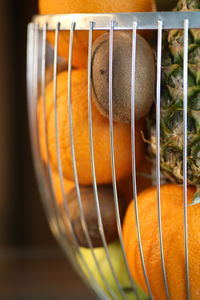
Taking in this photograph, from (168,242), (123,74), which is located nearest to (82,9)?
(123,74)

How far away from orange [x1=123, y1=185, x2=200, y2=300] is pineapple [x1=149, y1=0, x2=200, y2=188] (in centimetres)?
2

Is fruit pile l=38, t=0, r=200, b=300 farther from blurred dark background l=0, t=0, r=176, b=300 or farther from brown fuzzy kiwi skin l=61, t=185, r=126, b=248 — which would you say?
blurred dark background l=0, t=0, r=176, b=300

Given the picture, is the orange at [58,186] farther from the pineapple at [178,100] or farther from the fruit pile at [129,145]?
the pineapple at [178,100]

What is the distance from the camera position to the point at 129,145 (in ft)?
1.22

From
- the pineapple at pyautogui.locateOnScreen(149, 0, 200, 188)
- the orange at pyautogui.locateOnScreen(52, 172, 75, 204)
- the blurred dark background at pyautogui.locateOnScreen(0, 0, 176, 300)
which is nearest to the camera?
the pineapple at pyautogui.locateOnScreen(149, 0, 200, 188)

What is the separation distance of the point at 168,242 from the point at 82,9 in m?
0.18

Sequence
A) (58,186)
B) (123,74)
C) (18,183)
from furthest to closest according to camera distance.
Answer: (18,183) → (58,186) → (123,74)

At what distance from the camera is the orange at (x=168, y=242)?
34 cm

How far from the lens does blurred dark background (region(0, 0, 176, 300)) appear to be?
867 mm

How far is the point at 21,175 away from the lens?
925 mm

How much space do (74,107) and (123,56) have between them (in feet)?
A: 0.23

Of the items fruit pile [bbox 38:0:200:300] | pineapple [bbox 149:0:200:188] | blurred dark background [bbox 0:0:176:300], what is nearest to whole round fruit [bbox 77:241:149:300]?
fruit pile [bbox 38:0:200:300]

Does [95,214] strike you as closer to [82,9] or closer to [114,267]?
[114,267]

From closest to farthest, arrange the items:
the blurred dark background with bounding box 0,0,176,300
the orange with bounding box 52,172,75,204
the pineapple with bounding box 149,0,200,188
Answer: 1. the pineapple with bounding box 149,0,200,188
2. the orange with bounding box 52,172,75,204
3. the blurred dark background with bounding box 0,0,176,300
